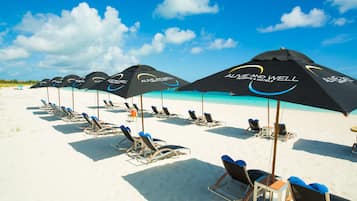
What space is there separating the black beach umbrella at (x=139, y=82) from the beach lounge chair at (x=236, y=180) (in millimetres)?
2285

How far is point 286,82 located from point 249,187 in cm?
187

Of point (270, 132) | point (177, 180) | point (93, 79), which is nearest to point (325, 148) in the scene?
point (270, 132)

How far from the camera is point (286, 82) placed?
2.64 m

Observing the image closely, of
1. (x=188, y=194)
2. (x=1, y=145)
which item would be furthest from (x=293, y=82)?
(x=1, y=145)

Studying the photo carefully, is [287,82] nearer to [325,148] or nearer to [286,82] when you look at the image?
[286,82]

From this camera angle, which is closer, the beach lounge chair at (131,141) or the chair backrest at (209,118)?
the beach lounge chair at (131,141)

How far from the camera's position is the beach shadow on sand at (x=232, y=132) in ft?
26.2

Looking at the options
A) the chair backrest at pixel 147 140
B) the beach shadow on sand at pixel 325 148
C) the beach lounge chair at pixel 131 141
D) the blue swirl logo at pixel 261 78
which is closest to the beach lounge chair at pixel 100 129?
the beach lounge chair at pixel 131 141

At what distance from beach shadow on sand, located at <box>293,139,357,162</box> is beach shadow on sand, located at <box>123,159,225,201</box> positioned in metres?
3.16

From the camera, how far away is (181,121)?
10.9 m

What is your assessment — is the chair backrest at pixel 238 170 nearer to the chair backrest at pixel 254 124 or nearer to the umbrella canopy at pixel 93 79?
the chair backrest at pixel 254 124

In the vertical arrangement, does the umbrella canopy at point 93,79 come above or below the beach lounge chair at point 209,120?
above

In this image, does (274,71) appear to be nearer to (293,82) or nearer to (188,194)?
(293,82)

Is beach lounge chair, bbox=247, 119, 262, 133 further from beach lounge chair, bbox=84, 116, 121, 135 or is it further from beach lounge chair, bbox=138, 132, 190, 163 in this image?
beach lounge chair, bbox=84, 116, 121, 135
